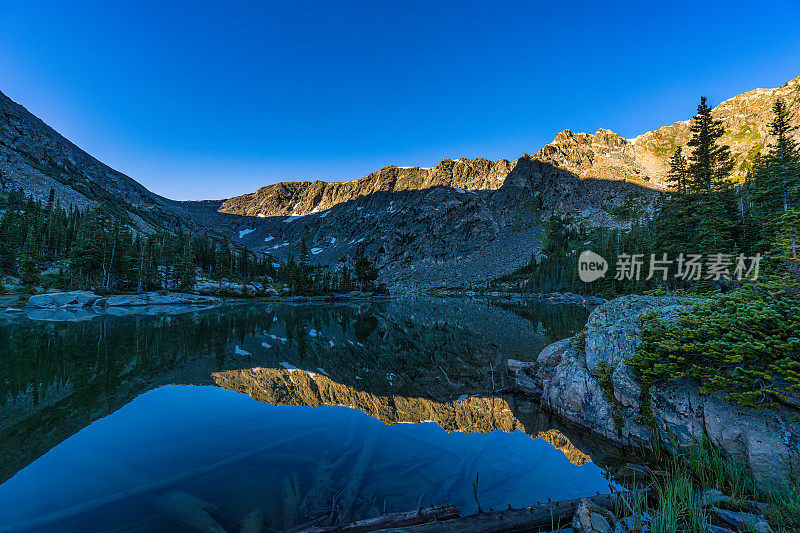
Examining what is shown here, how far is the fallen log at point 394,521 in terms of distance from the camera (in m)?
6.34

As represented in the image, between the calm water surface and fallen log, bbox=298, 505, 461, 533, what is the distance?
1062 millimetres

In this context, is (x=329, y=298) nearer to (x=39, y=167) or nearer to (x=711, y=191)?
(x=711, y=191)

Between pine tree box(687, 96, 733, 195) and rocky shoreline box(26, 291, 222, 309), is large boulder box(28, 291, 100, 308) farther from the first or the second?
pine tree box(687, 96, 733, 195)

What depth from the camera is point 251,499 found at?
25.7 ft

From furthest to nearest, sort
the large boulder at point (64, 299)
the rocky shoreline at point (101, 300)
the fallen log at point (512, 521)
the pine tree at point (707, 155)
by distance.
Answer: the rocky shoreline at point (101, 300), the large boulder at point (64, 299), the pine tree at point (707, 155), the fallen log at point (512, 521)

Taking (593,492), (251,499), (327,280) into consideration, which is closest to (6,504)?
(251,499)

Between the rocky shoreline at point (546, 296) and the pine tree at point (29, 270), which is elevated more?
the pine tree at point (29, 270)

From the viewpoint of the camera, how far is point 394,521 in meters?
6.46

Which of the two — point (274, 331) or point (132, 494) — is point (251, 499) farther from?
point (274, 331)

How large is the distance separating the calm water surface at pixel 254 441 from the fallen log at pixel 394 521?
41.8 inches

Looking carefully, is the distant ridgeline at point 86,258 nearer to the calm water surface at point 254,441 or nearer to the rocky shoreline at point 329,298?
the rocky shoreline at point 329,298

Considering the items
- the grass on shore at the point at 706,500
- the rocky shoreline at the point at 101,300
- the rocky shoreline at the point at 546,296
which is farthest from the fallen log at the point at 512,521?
the rocky shoreline at the point at 101,300

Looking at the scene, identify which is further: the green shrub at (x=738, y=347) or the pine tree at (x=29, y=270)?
the pine tree at (x=29, y=270)

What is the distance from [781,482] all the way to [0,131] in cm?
27929
